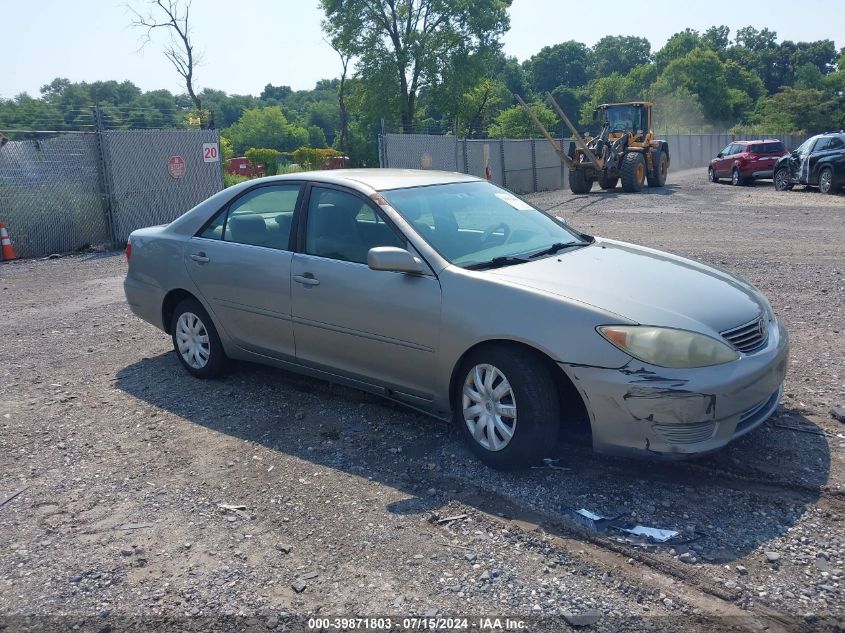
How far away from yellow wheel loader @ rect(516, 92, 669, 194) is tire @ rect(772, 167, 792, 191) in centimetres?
367

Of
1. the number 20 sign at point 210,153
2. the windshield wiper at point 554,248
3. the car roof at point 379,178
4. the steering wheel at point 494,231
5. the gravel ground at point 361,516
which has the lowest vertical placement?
the gravel ground at point 361,516

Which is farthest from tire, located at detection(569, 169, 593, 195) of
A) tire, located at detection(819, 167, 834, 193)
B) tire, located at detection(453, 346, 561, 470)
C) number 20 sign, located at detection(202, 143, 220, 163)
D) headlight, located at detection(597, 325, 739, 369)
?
headlight, located at detection(597, 325, 739, 369)

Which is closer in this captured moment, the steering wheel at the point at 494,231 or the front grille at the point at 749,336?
the front grille at the point at 749,336

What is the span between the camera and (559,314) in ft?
13.2

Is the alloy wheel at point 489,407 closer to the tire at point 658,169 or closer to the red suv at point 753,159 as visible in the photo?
the tire at point 658,169

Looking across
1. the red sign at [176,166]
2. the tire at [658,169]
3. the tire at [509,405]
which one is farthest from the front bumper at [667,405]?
the tire at [658,169]

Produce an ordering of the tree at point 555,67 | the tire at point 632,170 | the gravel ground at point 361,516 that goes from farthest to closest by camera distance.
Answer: the tree at point 555,67 → the tire at point 632,170 → the gravel ground at point 361,516

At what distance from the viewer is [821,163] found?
71.6 feet

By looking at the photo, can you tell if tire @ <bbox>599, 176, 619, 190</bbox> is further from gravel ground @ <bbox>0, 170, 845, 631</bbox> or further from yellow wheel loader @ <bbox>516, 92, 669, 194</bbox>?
gravel ground @ <bbox>0, 170, 845, 631</bbox>

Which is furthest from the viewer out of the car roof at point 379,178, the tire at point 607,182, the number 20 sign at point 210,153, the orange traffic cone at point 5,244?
the tire at point 607,182

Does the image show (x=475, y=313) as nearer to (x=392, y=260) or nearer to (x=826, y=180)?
(x=392, y=260)

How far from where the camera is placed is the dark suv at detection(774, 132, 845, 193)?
21.3 m

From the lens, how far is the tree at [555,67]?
131375 millimetres

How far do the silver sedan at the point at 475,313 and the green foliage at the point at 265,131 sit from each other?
10369 cm
